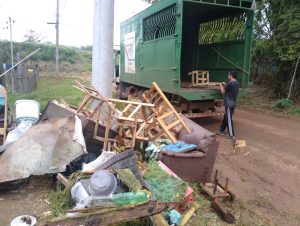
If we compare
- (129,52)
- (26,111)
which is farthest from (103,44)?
(129,52)

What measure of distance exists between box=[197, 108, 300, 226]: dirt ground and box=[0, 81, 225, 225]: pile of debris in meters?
0.86

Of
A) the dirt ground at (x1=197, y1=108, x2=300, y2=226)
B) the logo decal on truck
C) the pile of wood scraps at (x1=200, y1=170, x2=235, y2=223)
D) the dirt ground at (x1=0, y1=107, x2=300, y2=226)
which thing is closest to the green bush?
the dirt ground at (x1=197, y1=108, x2=300, y2=226)

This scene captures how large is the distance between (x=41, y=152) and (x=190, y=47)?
27.3 ft

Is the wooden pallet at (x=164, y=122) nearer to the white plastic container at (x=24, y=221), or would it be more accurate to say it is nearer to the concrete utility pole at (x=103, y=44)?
the concrete utility pole at (x=103, y=44)

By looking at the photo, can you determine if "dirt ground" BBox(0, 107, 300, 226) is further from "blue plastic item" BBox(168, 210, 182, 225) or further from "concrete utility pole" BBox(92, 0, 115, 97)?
"concrete utility pole" BBox(92, 0, 115, 97)

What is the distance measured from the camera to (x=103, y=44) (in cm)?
749

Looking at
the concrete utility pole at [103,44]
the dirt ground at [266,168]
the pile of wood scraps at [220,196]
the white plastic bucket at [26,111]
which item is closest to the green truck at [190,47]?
the dirt ground at [266,168]

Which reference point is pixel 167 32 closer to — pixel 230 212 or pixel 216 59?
pixel 216 59

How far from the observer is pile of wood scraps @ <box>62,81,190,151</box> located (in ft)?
18.5

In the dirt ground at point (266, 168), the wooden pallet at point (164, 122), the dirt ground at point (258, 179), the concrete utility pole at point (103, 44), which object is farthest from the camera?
the concrete utility pole at point (103, 44)

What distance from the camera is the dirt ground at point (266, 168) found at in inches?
186

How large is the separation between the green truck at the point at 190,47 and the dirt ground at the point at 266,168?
1.32 m

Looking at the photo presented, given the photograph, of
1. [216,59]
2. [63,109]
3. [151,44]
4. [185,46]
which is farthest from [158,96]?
[185,46]

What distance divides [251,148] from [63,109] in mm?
4148
